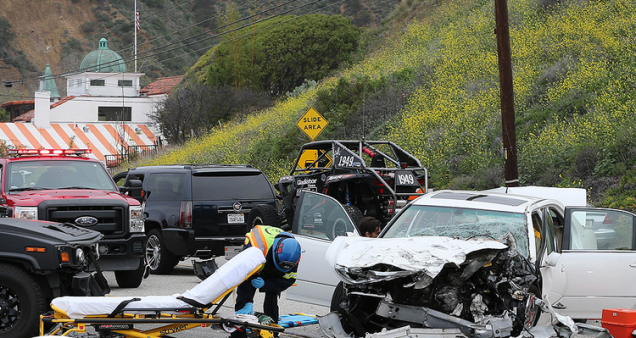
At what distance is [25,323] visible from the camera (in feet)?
23.4

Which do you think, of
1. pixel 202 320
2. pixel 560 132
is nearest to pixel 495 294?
pixel 202 320

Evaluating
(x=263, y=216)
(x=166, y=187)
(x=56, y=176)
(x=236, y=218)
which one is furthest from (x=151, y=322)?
(x=166, y=187)

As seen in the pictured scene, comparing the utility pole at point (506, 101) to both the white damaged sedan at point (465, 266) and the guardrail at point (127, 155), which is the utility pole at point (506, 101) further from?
the guardrail at point (127, 155)

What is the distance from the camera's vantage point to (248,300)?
21.3 feet

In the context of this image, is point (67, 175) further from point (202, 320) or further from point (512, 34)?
point (512, 34)

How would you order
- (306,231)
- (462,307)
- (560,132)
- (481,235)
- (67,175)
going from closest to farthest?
(462,307), (481,235), (306,231), (67,175), (560,132)

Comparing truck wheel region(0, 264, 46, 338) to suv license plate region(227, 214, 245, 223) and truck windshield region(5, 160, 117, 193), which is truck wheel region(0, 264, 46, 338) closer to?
truck windshield region(5, 160, 117, 193)

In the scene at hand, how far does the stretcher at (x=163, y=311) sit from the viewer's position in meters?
6.16

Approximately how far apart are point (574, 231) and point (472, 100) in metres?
13.8

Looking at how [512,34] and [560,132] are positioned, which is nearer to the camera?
[560,132]

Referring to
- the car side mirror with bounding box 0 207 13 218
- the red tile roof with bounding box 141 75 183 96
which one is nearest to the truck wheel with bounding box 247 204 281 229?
the car side mirror with bounding box 0 207 13 218

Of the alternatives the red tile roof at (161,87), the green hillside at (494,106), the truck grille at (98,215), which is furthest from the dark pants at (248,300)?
the red tile roof at (161,87)

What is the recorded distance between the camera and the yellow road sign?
18500 millimetres

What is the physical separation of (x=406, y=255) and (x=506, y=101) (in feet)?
30.5
